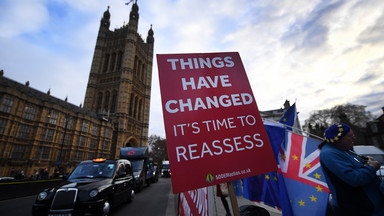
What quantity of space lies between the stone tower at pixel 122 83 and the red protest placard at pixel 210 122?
123ft

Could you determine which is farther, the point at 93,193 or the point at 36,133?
the point at 36,133

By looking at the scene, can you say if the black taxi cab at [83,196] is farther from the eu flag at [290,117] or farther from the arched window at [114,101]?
the arched window at [114,101]

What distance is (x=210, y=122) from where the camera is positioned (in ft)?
6.54

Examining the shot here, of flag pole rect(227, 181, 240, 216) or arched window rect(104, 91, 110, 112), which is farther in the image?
arched window rect(104, 91, 110, 112)

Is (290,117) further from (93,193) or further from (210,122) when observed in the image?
(93,193)

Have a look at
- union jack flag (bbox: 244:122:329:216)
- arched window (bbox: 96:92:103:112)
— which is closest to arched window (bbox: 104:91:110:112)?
arched window (bbox: 96:92:103:112)

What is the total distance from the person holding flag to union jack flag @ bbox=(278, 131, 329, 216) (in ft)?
2.47

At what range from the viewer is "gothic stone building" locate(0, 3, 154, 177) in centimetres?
1992

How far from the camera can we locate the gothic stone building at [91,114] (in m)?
19.9

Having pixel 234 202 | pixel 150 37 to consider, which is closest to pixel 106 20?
pixel 150 37

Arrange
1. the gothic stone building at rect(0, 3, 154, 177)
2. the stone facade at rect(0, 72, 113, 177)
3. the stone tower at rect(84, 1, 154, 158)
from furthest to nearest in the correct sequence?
1. the stone tower at rect(84, 1, 154, 158)
2. the gothic stone building at rect(0, 3, 154, 177)
3. the stone facade at rect(0, 72, 113, 177)

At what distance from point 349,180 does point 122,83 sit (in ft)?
147

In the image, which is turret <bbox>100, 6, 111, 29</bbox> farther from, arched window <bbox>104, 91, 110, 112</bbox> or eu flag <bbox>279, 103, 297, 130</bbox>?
eu flag <bbox>279, 103, 297, 130</bbox>

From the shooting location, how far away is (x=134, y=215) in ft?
18.2
